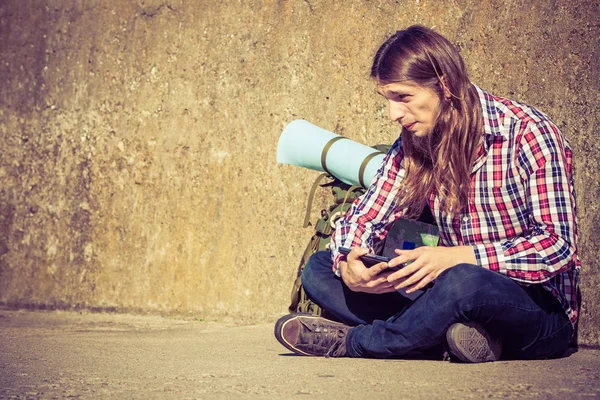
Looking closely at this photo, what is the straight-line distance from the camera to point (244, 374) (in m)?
2.50

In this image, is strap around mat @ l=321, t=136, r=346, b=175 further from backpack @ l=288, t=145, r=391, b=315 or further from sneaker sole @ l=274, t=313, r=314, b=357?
sneaker sole @ l=274, t=313, r=314, b=357

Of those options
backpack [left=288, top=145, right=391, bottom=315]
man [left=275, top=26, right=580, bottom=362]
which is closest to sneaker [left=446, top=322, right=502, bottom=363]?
man [left=275, top=26, right=580, bottom=362]

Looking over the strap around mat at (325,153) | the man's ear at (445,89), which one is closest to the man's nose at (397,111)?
the man's ear at (445,89)

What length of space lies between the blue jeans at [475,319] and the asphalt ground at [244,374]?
56mm

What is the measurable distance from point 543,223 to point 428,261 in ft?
1.22

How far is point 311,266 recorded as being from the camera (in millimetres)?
3146

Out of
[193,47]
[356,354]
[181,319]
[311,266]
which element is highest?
[193,47]

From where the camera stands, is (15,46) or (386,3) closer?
(386,3)

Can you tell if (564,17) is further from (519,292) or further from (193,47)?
(193,47)

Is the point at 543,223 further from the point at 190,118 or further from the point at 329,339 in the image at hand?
the point at 190,118

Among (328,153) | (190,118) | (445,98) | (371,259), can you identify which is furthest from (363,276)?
(190,118)

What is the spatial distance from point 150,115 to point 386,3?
1.58 metres

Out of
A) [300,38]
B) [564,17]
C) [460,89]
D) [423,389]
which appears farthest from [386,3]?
[423,389]

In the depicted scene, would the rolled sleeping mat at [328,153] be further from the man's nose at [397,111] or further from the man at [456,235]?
the man's nose at [397,111]
